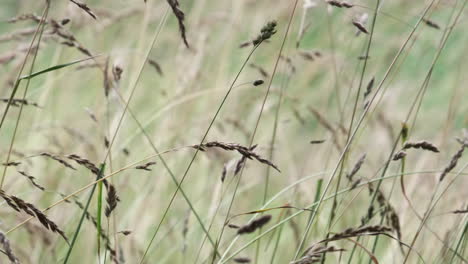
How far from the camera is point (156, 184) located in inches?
110

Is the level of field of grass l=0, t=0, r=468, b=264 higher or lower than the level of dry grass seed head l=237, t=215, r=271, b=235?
lower

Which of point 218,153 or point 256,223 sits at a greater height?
point 256,223

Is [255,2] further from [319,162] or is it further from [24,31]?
[24,31]

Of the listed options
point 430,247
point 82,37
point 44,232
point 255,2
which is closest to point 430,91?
point 255,2

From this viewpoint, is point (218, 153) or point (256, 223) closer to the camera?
point (256, 223)

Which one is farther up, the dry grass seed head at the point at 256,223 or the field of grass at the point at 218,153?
the dry grass seed head at the point at 256,223

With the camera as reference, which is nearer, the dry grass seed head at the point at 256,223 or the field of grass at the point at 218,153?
the dry grass seed head at the point at 256,223

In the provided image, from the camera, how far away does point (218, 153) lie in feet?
9.20

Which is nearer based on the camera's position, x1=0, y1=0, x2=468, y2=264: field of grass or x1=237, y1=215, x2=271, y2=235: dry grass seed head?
x1=237, y1=215, x2=271, y2=235: dry grass seed head

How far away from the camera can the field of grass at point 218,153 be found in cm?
172

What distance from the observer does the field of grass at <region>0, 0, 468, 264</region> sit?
1.72m

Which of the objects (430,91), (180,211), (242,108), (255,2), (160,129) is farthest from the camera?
(430,91)

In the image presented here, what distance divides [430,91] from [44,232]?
397cm

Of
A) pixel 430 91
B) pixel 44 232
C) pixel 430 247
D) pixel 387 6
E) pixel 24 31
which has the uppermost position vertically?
pixel 24 31
